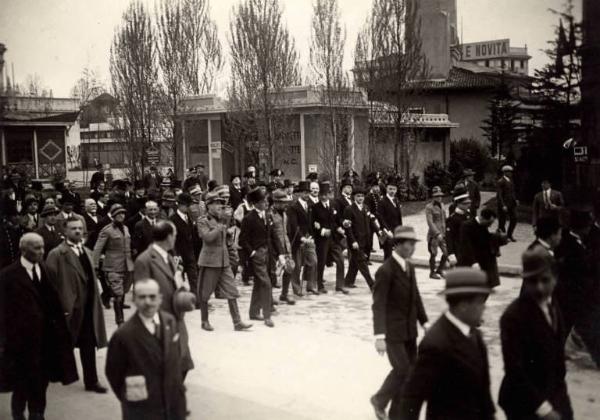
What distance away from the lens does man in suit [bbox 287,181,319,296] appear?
11172 millimetres

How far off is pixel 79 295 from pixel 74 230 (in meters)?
0.66

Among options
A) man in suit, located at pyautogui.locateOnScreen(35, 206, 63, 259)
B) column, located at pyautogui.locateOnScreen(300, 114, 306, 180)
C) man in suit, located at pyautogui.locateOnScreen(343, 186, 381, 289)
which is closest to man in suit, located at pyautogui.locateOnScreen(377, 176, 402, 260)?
man in suit, located at pyautogui.locateOnScreen(343, 186, 381, 289)

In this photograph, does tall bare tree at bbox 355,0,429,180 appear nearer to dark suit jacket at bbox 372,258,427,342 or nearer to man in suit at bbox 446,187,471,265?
man in suit at bbox 446,187,471,265

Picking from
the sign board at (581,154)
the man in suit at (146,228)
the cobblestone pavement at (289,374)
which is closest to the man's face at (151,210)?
the man in suit at (146,228)

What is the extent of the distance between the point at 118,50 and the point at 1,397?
610 inches

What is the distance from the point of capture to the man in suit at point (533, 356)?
13.5 feet

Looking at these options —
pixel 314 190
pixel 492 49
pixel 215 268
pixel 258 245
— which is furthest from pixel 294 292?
pixel 492 49

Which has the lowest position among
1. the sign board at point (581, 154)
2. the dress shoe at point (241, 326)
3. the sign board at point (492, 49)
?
the dress shoe at point (241, 326)

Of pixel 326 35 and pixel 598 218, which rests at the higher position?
pixel 326 35

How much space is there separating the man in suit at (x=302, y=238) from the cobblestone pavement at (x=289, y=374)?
1390mm

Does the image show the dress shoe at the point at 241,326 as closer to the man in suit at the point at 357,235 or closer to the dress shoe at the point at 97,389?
the dress shoe at the point at 97,389

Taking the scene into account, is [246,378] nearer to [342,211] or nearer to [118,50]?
[342,211]

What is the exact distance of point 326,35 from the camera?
1934 centimetres

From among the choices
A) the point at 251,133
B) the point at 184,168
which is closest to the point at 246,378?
the point at 251,133
